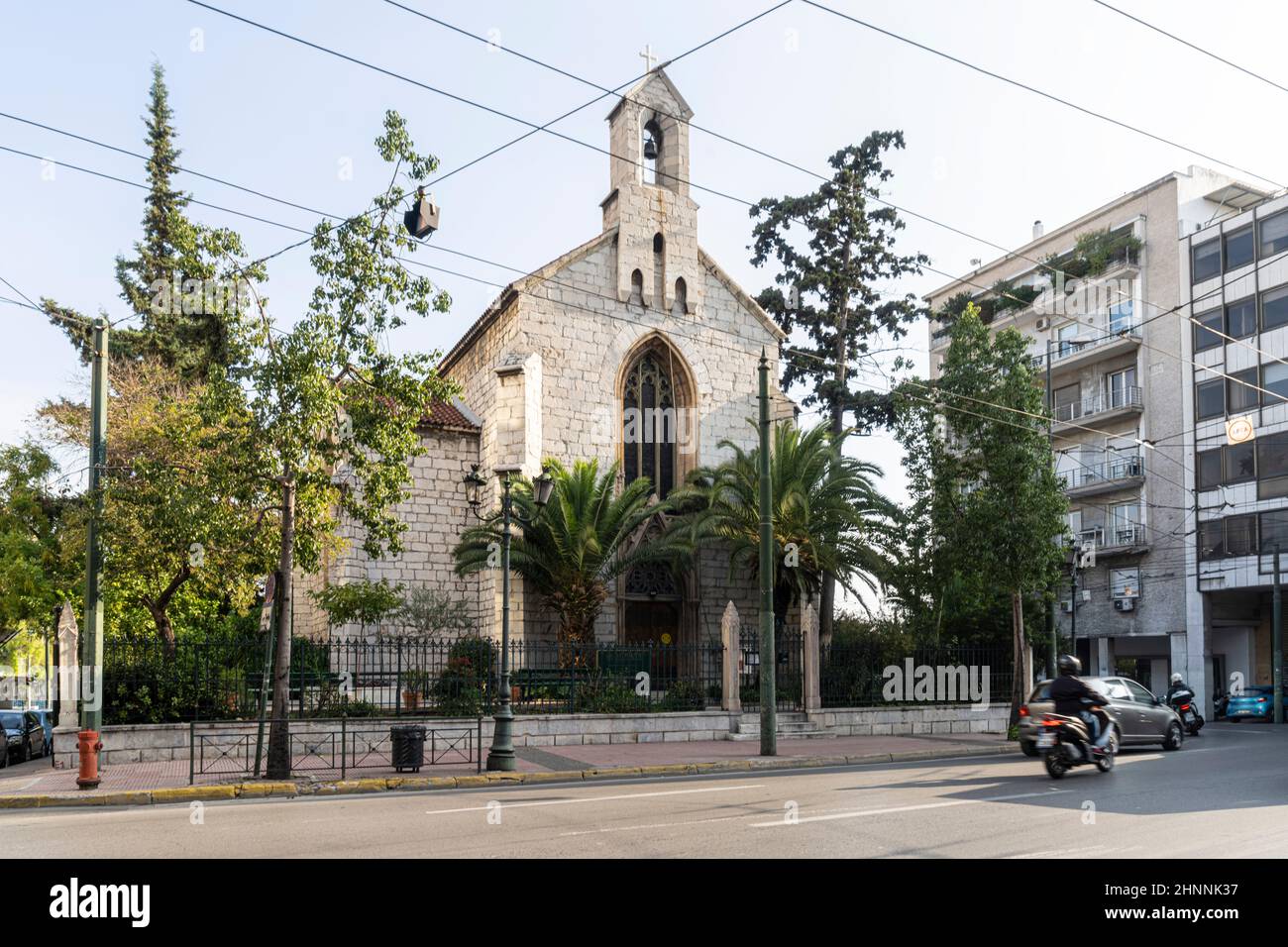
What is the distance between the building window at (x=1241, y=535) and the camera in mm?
35656

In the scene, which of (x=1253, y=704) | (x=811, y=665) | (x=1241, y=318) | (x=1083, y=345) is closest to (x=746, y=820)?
(x=811, y=665)

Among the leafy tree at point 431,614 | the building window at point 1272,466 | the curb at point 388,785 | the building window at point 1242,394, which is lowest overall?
the curb at point 388,785

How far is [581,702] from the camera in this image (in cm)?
2169

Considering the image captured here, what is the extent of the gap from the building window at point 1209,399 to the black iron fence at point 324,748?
2931cm

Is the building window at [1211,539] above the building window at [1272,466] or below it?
below

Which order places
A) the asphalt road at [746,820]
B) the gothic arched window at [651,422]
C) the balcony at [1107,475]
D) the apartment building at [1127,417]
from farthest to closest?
the balcony at [1107,475] < the apartment building at [1127,417] < the gothic arched window at [651,422] < the asphalt road at [746,820]

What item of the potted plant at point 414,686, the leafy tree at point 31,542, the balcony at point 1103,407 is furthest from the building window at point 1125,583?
the leafy tree at point 31,542

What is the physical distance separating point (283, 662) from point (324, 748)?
146 inches

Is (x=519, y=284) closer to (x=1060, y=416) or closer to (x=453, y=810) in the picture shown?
(x=453, y=810)

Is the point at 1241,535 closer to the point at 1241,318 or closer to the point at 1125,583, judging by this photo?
the point at 1125,583

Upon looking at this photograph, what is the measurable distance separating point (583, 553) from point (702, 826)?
15286mm

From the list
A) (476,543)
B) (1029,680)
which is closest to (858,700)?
(1029,680)

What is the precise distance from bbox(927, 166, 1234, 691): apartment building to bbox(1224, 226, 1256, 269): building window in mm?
1895

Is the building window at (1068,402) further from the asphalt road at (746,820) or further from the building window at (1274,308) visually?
the asphalt road at (746,820)
